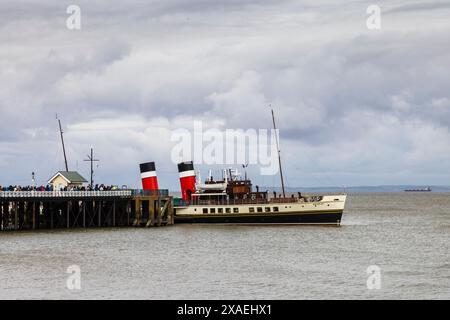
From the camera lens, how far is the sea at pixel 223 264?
45031 mm

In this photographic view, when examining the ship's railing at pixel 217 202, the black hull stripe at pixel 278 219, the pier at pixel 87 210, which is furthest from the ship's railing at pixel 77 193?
the black hull stripe at pixel 278 219

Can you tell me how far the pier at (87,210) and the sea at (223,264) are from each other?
357 cm

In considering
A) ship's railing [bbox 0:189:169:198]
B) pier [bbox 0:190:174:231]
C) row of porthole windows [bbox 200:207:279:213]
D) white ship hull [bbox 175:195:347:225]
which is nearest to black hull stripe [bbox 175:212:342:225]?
white ship hull [bbox 175:195:347:225]

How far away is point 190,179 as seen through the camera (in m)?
97.0

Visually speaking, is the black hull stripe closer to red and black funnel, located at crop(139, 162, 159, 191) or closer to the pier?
the pier

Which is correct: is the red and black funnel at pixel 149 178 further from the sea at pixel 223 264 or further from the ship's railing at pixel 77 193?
the sea at pixel 223 264

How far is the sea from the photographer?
45.0 metres

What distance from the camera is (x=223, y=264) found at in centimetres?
5625

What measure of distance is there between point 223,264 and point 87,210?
34.3m

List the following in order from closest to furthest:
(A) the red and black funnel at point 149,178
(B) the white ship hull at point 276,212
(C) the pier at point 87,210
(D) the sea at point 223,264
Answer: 1. (D) the sea at point 223,264
2. (C) the pier at point 87,210
3. (B) the white ship hull at point 276,212
4. (A) the red and black funnel at point 149,178

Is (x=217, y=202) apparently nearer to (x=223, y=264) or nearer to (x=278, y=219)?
(x=278, y=219)
